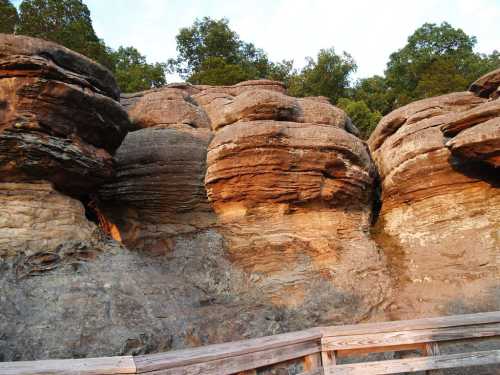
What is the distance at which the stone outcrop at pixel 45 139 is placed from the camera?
25.7 ft

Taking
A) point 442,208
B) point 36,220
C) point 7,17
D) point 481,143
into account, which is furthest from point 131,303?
point 7,17

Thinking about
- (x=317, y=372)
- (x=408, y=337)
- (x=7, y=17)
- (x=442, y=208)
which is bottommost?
(x=317, y=372)

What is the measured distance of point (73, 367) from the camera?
3.35m

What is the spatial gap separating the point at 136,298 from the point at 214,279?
228 centimetres

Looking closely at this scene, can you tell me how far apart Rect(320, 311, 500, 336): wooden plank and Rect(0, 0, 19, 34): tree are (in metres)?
23.8

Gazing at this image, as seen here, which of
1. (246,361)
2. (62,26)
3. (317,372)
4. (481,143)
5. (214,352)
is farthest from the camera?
(62,26)

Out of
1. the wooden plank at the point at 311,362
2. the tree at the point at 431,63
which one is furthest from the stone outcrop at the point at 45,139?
the tree at the point at 431,63

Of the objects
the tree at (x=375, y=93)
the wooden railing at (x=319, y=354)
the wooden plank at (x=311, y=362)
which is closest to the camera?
the wooden railing at (x=319, y=354)

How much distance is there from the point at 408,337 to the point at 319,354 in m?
1.16

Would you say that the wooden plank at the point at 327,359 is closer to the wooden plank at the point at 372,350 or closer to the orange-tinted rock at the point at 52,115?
the wooden plank at the point at 372,350

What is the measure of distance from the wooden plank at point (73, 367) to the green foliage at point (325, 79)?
90.3 ft

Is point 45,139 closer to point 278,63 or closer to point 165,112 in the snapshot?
point 165,112

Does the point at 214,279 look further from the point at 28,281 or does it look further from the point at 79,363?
the point at 79,363

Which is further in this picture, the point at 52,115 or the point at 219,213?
the point at 219,213
